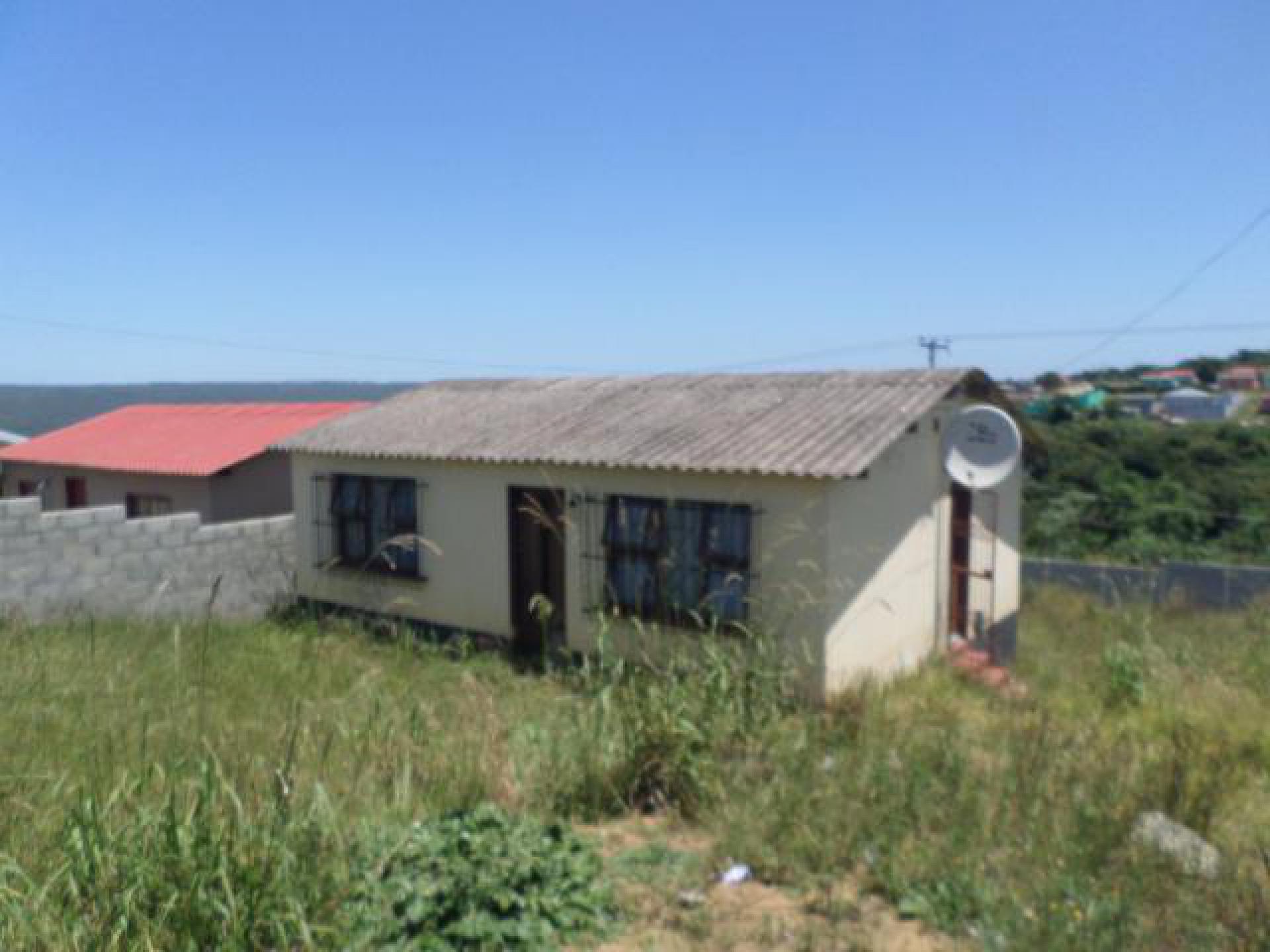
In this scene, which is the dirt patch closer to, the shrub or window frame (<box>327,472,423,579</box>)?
the shrub

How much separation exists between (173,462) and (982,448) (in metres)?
12.6

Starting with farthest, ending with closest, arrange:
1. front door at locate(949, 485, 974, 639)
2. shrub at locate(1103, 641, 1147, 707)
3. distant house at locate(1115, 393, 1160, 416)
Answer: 1. distant house at locate(1115, 393, 1160, 416)
2. front door at locate(949, 485, 974, 639)
3. shrub at locate(1103, 641, 1147, 707)

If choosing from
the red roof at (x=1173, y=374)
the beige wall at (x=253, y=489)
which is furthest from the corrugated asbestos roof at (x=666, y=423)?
the red roof at (x=1173, y=374)

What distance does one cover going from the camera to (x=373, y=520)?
12195 millimetres

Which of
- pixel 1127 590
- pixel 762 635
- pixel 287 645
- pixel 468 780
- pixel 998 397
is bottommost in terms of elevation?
pixel 1127 590

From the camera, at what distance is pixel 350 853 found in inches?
134

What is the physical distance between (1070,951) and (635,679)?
90.7 inches

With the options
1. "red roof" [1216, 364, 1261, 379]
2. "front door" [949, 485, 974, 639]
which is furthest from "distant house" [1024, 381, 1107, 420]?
"front door" [949, 485, 974, 639]

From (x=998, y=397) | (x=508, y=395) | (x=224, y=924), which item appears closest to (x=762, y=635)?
(x=224, y=924)

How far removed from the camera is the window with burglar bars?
11.8 meters

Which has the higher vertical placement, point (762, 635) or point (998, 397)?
point (998, 397)

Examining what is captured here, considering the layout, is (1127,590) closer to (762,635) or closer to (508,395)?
(508,395)

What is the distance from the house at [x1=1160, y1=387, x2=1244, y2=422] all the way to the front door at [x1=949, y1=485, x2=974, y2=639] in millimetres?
36568

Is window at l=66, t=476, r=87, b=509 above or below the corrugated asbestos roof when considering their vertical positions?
below
